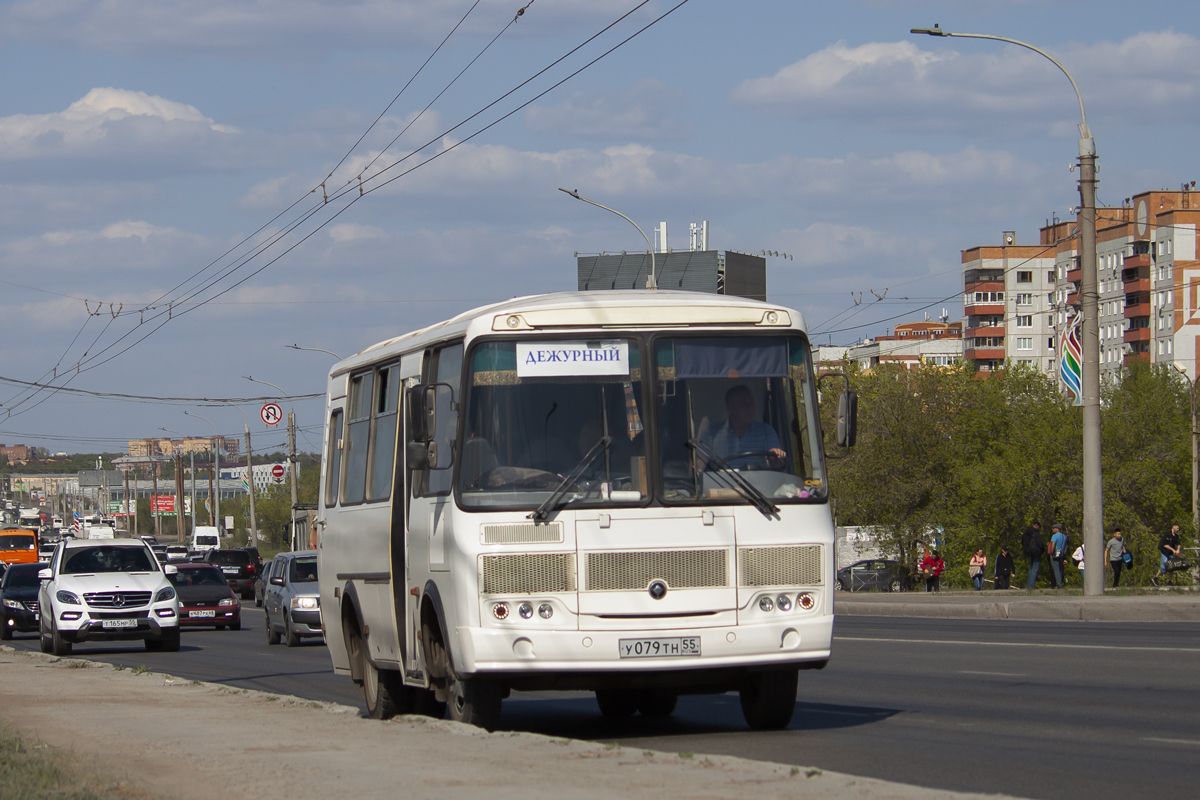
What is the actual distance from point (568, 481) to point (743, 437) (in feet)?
3.87

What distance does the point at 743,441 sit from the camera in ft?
33.8

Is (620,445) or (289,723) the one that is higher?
(620,445)

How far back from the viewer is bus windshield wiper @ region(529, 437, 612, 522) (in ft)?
32.6

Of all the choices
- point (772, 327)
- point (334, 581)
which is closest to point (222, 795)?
point (772, 327)

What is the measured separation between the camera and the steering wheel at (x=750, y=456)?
1023cm

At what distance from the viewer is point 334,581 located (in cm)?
1362

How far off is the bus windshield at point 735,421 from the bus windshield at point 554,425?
0.72 ft

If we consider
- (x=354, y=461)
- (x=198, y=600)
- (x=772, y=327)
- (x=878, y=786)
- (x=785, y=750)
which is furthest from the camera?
(x=198, y=600)

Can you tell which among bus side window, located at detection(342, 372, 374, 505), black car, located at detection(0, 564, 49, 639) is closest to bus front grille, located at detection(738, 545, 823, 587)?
bus side window, located at detection(342, 372, 374, 505)

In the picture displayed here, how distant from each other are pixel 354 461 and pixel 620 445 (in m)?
3.61

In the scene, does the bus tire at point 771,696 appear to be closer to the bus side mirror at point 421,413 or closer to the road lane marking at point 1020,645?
the bus side mirror at point 421,413

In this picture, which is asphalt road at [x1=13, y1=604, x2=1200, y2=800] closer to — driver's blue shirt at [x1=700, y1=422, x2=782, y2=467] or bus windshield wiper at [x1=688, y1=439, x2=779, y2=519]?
bus windshield wiper at [x1=688, y1=439, x2=779, y2=519]

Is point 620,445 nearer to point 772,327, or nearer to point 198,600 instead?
point 772,327

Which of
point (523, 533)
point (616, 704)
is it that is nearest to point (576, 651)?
point (523, 533)
